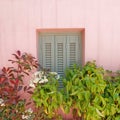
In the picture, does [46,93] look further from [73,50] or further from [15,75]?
[73,50]

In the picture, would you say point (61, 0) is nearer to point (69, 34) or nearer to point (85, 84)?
point (69, 34)

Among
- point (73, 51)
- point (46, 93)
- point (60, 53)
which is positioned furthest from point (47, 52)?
point (46, 93)

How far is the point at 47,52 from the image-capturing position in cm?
326

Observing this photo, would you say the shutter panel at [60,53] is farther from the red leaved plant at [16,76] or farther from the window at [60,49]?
the red leaved plant at [16,76]

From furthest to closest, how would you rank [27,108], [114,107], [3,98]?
[27,108]
[3,98]
[114,107]

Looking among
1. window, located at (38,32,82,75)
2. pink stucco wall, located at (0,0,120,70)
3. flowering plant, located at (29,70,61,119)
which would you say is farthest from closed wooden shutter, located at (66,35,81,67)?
flowering plant, located at (29,70,61,119)

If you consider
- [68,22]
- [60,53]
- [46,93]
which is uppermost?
[68,22]

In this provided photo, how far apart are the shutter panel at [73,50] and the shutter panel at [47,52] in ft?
0.84

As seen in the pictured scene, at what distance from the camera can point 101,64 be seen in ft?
10.3

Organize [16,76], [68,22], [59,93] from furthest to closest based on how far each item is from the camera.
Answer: [16,76]
[68,22]
[59,93]

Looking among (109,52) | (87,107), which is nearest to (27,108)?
(87,107)

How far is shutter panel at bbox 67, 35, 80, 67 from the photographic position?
10.6 feet

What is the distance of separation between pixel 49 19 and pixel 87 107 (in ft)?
4.39

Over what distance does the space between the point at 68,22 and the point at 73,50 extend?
437 millimetres
